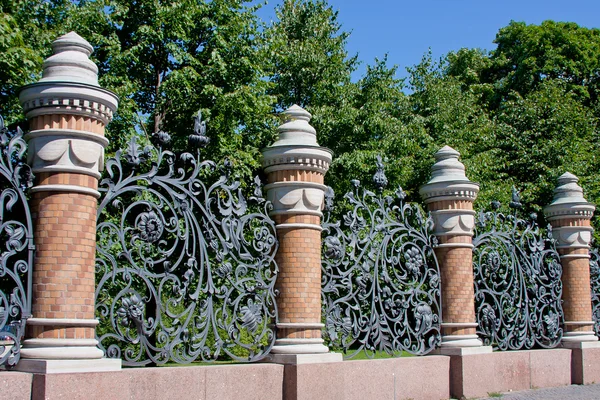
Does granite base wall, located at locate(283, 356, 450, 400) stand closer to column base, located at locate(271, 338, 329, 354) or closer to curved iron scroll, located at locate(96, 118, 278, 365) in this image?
column base, located at locate(271, 338, 329, 354)

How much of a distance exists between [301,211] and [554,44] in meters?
22.5

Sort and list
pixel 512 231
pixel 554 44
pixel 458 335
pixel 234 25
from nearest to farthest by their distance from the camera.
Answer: pixel 458 335
pixel 512 231
pixel 234 25
pixel 554 44

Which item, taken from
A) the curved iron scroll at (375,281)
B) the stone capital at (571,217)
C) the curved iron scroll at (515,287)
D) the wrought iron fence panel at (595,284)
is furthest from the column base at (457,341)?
the wrought iron fence panel at (595,284)

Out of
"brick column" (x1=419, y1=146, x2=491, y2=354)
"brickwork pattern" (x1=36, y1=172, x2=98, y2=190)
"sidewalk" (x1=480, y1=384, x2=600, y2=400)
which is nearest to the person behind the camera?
"brickwork pattern" (x1=36, y1=172, x2=98, y2=190)

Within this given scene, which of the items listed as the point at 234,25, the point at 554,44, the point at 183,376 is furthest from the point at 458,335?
the point at 554,44

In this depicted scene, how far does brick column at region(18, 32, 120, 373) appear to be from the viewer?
559 cm

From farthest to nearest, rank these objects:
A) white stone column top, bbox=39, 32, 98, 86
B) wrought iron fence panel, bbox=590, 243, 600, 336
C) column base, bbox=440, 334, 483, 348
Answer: wrought iron fence panel, bbox=590, 243, 600, 336 < column base, bbox=440, 334, 483, 348 < white stone column top, bbox=39, 32, 98, 86

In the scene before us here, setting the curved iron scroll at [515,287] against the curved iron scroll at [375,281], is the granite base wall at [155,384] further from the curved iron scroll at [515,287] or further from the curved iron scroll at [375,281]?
the curved iron scroll at [515,287]

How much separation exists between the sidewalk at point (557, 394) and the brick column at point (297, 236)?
3485 millimetres

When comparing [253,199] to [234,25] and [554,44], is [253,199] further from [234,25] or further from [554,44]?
[554,44]

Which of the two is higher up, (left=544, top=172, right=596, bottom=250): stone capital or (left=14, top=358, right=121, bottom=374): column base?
(left=544, top=172, right=596, bottom=250): stone capital

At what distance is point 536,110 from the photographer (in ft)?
69.8

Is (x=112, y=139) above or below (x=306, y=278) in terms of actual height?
above

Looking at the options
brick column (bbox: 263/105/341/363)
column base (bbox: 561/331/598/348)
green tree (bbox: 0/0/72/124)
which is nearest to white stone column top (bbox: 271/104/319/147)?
brick column (bbox: 263/105/341/363)
